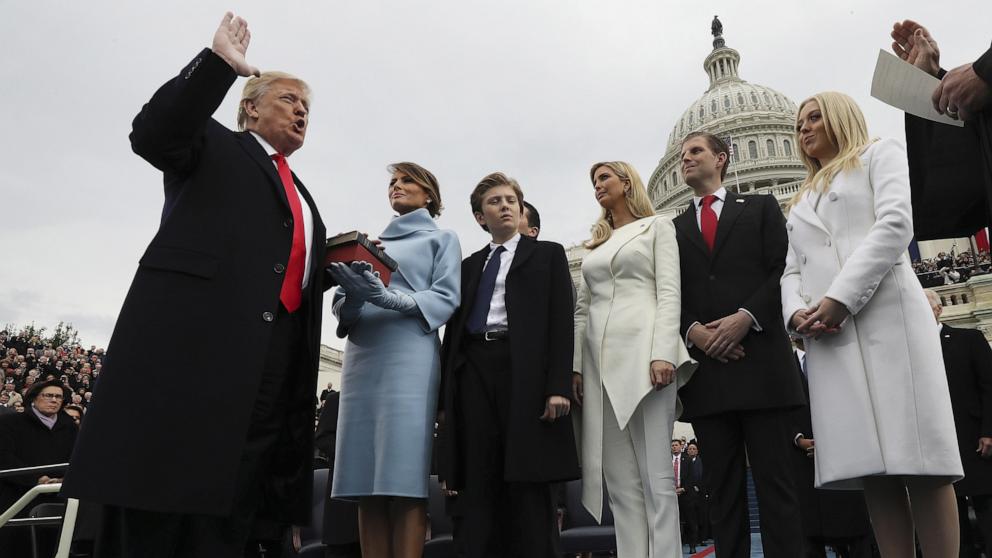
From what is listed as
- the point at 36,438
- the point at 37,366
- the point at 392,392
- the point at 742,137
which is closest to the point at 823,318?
the point at 392,392

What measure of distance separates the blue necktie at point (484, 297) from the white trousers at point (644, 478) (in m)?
0.60

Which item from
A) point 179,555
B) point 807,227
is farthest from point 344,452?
point 807,227

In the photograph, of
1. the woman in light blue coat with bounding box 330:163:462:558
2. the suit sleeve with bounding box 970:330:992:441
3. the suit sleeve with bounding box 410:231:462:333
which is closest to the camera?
the woman in light blue coat with bounding box 330:163:462:558

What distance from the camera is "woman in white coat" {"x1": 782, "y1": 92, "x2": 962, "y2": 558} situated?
6.66ft

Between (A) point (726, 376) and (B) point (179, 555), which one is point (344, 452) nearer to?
(B) point (179, 555)

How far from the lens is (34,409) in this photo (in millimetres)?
5426

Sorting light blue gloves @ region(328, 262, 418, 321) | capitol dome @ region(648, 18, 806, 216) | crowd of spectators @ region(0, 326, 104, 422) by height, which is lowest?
light blue gloves @ region(328, 262, 418, 321)

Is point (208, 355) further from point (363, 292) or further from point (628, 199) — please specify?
point (628, 199)

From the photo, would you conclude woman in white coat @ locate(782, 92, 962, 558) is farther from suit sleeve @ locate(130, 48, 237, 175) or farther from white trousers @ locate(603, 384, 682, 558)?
suit sleeve @ locate(130, 48, 237, 175)

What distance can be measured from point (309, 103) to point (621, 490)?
183 centimetres

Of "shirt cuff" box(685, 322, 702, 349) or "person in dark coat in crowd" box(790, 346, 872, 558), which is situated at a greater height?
"shirt cuff" box(685, 322, 702, 349)

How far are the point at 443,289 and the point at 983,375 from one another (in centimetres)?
320

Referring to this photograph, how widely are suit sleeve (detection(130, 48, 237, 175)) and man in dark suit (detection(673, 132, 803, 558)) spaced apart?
1.89 meters

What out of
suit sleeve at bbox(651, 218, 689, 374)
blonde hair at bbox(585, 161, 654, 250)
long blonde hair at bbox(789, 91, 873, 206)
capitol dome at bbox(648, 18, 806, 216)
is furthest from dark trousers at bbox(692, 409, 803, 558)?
capitol dome at bbox(648, 18, 806, 216)
